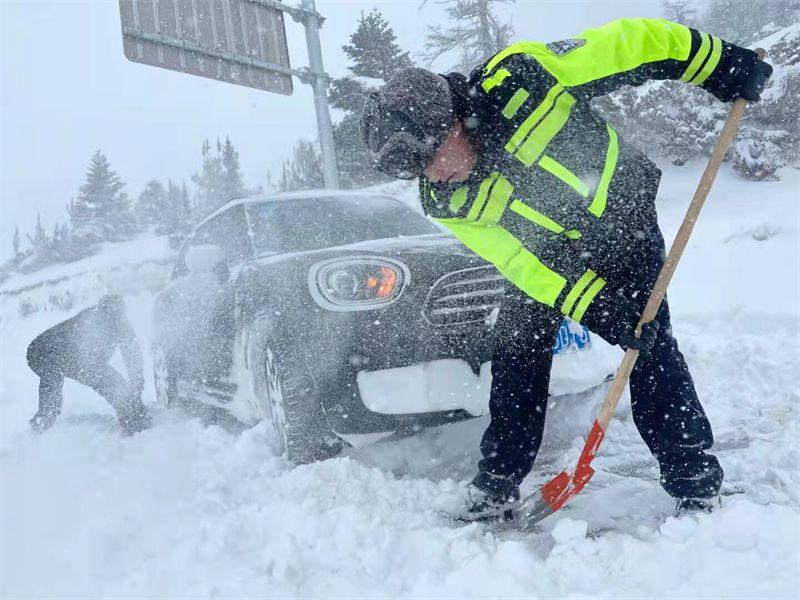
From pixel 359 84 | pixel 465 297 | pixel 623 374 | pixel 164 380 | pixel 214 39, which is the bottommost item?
pixel 164 380

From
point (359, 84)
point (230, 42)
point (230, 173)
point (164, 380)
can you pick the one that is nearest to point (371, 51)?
point (359, 84)

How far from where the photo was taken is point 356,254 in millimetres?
2521

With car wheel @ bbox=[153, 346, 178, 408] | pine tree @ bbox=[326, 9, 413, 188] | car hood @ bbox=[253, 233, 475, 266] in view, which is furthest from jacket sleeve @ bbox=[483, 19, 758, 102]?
pine tree @ bbox=[326, 9, 413, 188]

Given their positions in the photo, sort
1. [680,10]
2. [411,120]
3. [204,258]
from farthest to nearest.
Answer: [680,10] → [204,258] → [411,120]

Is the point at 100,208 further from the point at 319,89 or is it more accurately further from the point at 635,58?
the point at 635,58

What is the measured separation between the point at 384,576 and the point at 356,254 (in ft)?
3.99

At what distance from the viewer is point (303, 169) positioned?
1856 cm

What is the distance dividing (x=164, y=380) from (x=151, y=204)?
20454mm

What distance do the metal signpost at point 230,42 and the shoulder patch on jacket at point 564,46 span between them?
5.07m

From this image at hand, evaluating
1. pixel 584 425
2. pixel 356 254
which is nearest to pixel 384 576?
pixel 356 254

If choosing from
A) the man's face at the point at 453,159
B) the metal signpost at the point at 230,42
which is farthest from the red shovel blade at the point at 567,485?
the metal signpost at the point at 230,42

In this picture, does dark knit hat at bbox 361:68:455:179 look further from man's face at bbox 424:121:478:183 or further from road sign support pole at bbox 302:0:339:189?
road sign support pole at bbox 302:0:339:189

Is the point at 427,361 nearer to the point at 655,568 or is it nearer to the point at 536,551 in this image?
the point at 536,551

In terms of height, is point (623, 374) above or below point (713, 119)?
below
